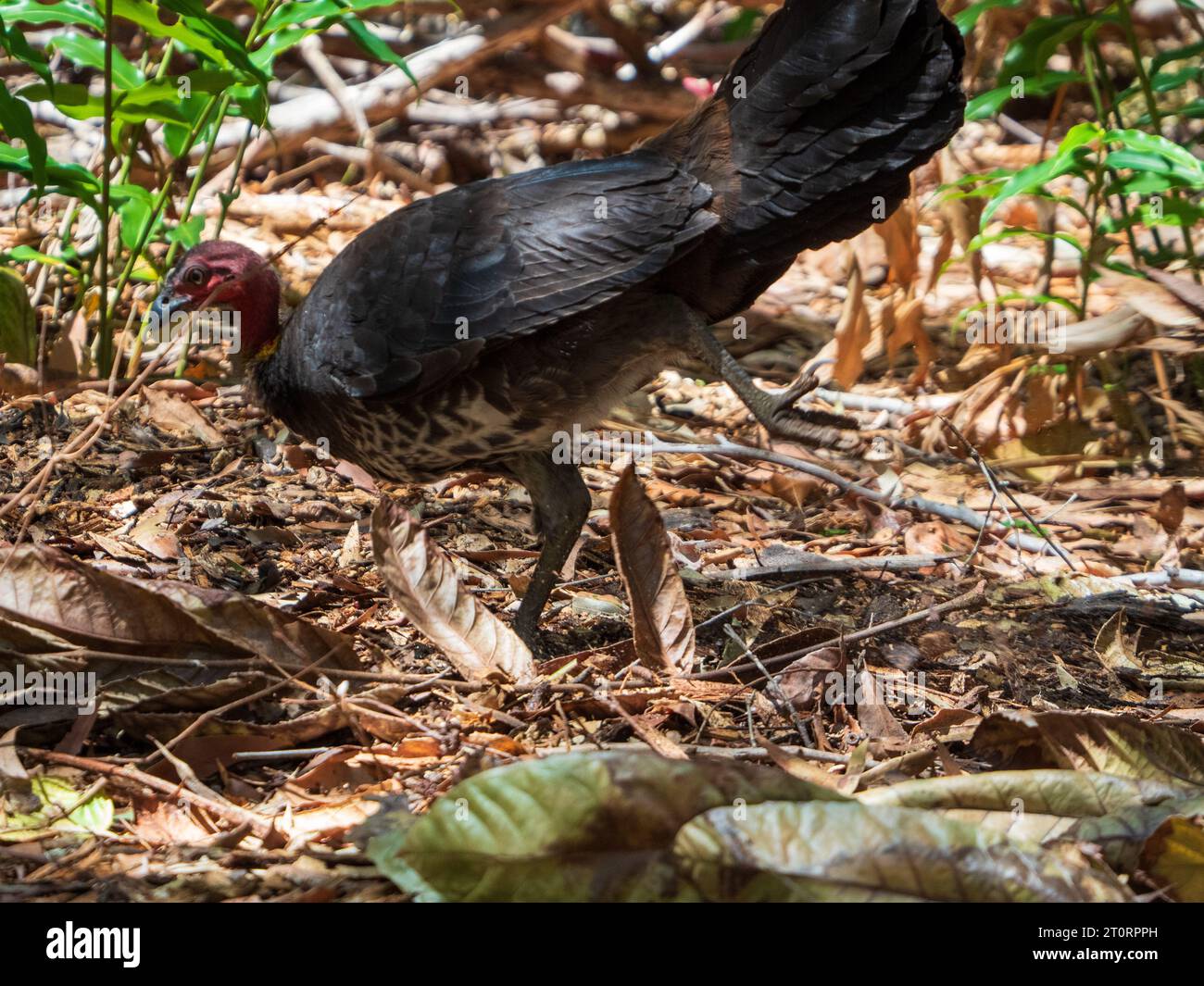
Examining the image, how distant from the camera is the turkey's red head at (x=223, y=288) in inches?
161

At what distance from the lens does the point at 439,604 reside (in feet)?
9.27

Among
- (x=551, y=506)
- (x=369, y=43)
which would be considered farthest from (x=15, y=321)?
(x=551, y=506)

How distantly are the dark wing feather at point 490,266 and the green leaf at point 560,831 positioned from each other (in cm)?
175

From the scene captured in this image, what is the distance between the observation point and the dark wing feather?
3438 mm

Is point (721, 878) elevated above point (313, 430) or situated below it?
below

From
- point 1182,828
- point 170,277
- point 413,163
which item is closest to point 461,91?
point 413,163

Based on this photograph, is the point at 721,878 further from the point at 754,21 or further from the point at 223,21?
the point at 754,21

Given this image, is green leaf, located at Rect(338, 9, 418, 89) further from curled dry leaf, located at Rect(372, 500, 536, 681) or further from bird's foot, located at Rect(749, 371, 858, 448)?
curled dry leaf, located at Rect(372, 500, 536, 681)

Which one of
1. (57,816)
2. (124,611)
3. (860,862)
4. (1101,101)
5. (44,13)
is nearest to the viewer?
(860,862)

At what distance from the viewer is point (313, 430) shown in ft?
12.8

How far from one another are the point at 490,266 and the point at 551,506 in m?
0.75

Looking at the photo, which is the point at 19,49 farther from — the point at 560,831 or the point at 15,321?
the point at 560,831

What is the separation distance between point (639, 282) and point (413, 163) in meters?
4.09

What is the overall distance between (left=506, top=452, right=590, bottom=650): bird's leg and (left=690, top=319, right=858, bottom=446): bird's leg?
2.03ft
